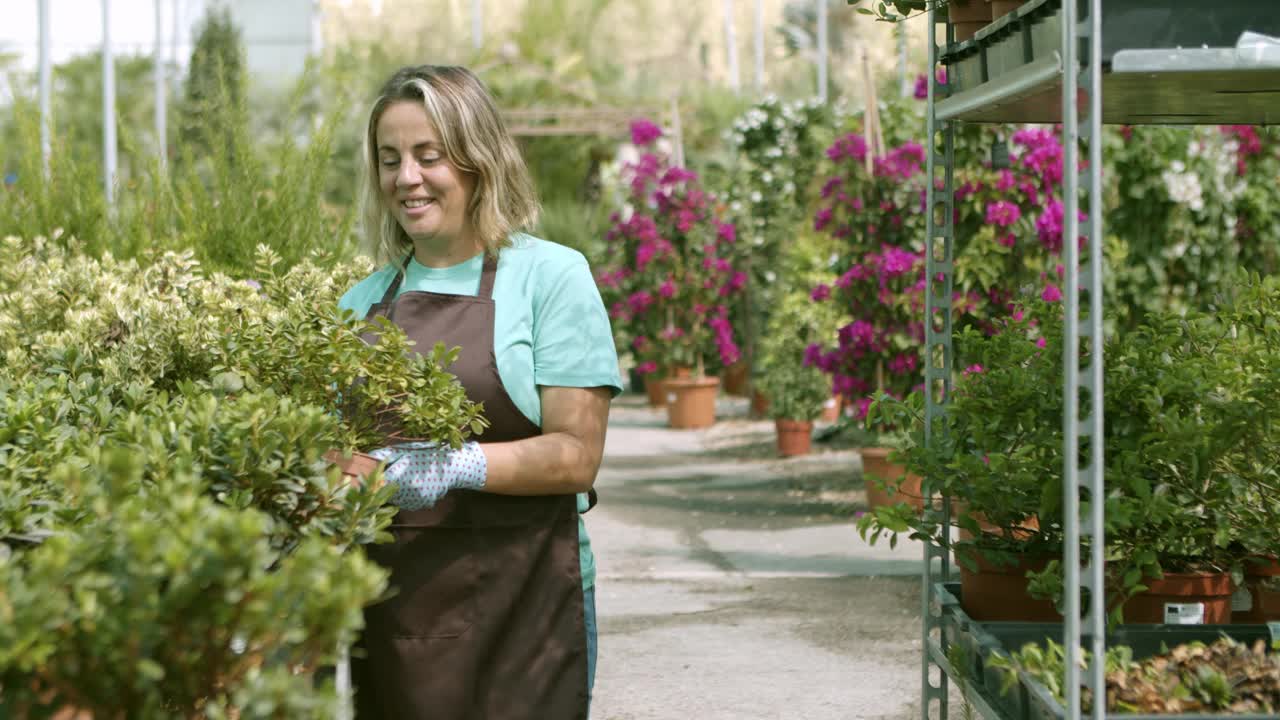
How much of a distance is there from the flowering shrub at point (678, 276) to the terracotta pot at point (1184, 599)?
30.1 ft

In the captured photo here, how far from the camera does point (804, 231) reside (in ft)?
39.3

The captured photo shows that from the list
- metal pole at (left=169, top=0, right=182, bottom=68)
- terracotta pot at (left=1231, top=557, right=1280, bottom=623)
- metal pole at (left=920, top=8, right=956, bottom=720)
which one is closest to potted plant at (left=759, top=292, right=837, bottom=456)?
metal pole at (left=920, top=8, right=956, bottom=720)

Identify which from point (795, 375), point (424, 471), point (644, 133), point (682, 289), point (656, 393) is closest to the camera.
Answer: point (424, 471)

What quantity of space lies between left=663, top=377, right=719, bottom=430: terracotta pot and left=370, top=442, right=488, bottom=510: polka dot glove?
31.5ft

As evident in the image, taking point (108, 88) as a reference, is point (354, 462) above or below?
below

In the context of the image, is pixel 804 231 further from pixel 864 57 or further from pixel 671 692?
pixel 671 692

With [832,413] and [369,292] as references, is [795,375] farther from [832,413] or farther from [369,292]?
[369,292]

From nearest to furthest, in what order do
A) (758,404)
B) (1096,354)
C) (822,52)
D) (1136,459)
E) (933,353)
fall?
(1096,354), (1136,459), (933,353), (758,404), (822,52)

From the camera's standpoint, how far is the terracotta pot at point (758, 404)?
12.1 meters

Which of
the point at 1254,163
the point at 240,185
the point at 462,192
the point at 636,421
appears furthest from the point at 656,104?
the point at 462,192

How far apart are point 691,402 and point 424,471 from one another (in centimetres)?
968

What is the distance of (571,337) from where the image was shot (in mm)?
2424

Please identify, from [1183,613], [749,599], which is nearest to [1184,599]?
[1183,613]

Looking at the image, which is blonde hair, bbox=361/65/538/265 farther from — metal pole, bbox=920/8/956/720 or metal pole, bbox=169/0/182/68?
metal pole, bbox=169/0/182/68
